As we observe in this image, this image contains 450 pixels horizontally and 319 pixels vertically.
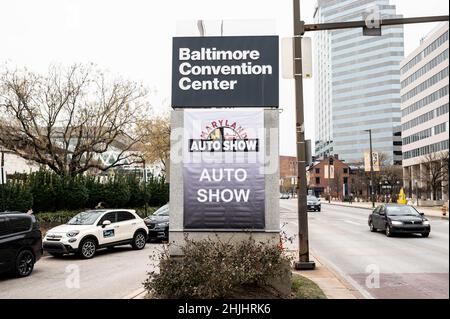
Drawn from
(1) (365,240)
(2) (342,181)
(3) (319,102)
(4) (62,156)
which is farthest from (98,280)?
(3) (319,102)

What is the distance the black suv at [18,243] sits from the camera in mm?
10797

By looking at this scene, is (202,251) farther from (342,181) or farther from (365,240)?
(342,181)

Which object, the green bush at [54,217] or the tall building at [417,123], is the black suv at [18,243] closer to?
the green bush at [54,217]

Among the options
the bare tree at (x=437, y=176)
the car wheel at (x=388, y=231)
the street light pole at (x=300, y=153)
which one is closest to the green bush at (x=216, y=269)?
the street light pole at (x=300, y=153)

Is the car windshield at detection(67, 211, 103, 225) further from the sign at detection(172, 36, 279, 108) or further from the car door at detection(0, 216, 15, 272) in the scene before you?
the sign at detection(172, 36, 279, 108)

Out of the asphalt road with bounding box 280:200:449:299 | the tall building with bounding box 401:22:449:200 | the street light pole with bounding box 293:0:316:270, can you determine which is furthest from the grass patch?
the tall building with bounding box 401:22:449:200

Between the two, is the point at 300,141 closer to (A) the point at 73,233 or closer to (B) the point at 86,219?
(A) the point at 73,233

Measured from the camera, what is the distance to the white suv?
47.2 feet

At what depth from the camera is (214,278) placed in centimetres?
653

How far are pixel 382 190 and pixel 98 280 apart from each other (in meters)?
81.0

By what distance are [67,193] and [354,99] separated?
94140 millimetres

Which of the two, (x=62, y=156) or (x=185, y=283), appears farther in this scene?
(x=62, y=156)

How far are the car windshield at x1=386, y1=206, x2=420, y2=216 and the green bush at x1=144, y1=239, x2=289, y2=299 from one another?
1350 centimetres
